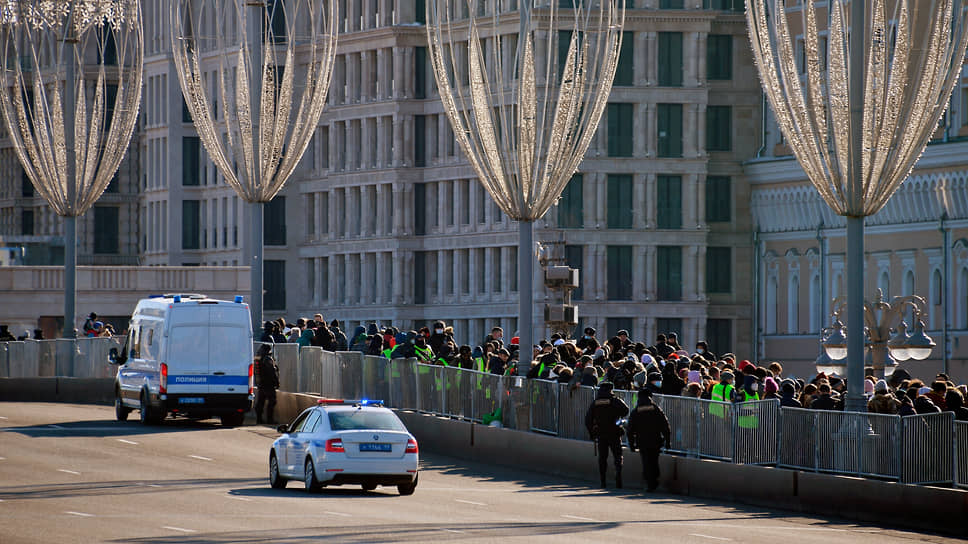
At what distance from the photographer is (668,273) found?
84.4 meters

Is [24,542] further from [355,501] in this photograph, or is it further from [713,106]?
[713,106]

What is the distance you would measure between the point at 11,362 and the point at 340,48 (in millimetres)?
47168

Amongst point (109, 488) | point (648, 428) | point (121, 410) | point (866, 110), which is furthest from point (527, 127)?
point (121, 410)

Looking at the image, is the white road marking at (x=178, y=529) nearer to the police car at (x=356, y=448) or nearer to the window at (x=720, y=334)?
the police car at (x=356, y=448)

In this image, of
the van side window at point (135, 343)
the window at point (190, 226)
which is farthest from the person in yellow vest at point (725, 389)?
the window at point (190, 226)

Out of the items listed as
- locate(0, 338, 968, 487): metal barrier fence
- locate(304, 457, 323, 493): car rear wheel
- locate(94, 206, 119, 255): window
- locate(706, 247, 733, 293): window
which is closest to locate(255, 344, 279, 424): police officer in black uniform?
locate(0, 338, 968, 487): metal barrier fence

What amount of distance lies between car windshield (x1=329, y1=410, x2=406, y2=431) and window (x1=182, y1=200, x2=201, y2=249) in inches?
2918

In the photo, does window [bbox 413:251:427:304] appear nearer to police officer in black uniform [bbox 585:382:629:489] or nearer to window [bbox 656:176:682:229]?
window [bbox 656:176:682:229]

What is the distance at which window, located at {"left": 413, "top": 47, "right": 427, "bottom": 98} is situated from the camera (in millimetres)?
91500

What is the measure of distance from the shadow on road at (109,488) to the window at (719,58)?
57.3 meters

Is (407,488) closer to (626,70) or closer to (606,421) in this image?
(606,421)

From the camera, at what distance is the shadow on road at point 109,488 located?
91.0 ft

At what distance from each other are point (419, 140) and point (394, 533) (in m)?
69.3

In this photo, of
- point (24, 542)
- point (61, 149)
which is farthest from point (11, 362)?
point (24, 542)
